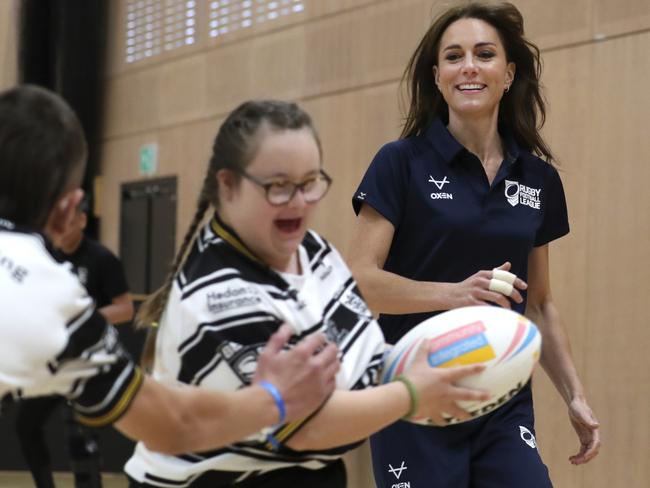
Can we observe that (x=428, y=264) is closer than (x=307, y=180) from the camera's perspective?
No

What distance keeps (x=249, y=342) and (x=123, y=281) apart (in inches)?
162

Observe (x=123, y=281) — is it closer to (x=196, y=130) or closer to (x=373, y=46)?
(x=373, y=46)

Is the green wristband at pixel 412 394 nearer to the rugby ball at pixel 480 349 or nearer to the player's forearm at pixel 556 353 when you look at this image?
the rugby ball at pixel 480 349

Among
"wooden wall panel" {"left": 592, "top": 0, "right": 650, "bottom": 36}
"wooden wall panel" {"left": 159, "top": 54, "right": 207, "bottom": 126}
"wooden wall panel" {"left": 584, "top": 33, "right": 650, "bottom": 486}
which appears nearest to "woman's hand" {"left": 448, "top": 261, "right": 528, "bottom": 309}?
"wooden wall panel" {"left": 584, "top": 33, "right": 650, "bottom": 486}

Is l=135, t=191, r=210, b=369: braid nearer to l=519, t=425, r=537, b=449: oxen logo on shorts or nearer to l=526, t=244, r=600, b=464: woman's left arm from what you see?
l=519, t=425, r=537, b=449: oxen logo on shorts

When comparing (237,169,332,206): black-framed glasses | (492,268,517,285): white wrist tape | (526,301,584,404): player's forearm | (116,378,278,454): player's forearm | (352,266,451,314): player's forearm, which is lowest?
(526,301,584,404): player's forearm

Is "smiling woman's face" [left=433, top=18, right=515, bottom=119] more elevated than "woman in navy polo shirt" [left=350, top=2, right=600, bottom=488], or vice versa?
"smiling woman's face" [left=433, top=18, right=515, bottom=119]

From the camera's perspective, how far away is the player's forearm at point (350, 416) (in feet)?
6.45

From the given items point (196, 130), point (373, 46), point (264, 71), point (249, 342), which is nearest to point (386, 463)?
point (249, 342)

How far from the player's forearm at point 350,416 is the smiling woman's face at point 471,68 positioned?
1.30 meters

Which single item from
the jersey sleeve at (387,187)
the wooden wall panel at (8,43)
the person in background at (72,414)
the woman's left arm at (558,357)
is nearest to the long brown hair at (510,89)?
the jersey sleeve at (387,187)

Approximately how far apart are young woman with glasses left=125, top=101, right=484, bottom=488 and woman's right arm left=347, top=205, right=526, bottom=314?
0.60m

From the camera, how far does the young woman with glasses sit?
1974mm

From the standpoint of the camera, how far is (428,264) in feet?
9.76
